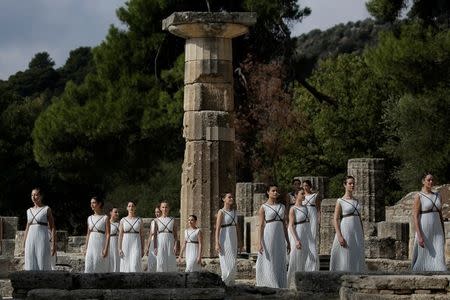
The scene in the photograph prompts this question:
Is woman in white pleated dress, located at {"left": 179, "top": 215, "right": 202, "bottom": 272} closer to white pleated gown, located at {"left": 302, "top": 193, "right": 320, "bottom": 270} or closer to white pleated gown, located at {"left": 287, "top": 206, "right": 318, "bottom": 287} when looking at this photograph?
white pleated gown, located at {"left": 302, "top": 193, "right": 320, "bottom": 270}

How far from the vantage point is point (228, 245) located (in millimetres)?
20031

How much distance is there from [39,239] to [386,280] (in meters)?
6.48

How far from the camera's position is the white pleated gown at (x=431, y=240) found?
17.4 m

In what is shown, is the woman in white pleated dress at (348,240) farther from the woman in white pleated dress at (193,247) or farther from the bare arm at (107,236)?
the bare arm at (107,236)

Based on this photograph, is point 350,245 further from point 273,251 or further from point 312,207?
point 312,207

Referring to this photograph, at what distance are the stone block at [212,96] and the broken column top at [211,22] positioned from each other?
939mm

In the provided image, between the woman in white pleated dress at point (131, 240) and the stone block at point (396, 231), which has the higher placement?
the stone block at point (396, 231)

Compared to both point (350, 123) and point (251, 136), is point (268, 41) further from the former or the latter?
point (350, 123)

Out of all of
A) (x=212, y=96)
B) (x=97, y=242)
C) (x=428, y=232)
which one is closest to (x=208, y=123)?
(x=212, y=96)

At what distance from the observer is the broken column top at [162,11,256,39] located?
23.7m

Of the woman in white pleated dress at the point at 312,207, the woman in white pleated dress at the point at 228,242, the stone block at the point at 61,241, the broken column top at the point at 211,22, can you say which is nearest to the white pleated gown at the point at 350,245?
the woman in white pleated dress at the point at 312,207

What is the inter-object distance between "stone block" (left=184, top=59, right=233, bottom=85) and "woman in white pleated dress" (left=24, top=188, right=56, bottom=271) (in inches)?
237

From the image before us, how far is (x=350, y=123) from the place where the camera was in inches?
1896

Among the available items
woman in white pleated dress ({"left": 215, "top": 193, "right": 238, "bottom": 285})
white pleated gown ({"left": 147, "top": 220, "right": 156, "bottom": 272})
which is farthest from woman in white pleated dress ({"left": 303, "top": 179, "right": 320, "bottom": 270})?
white pleated gown ({"left": 147, "top": 220, "right": 156, "bottom": 272})
